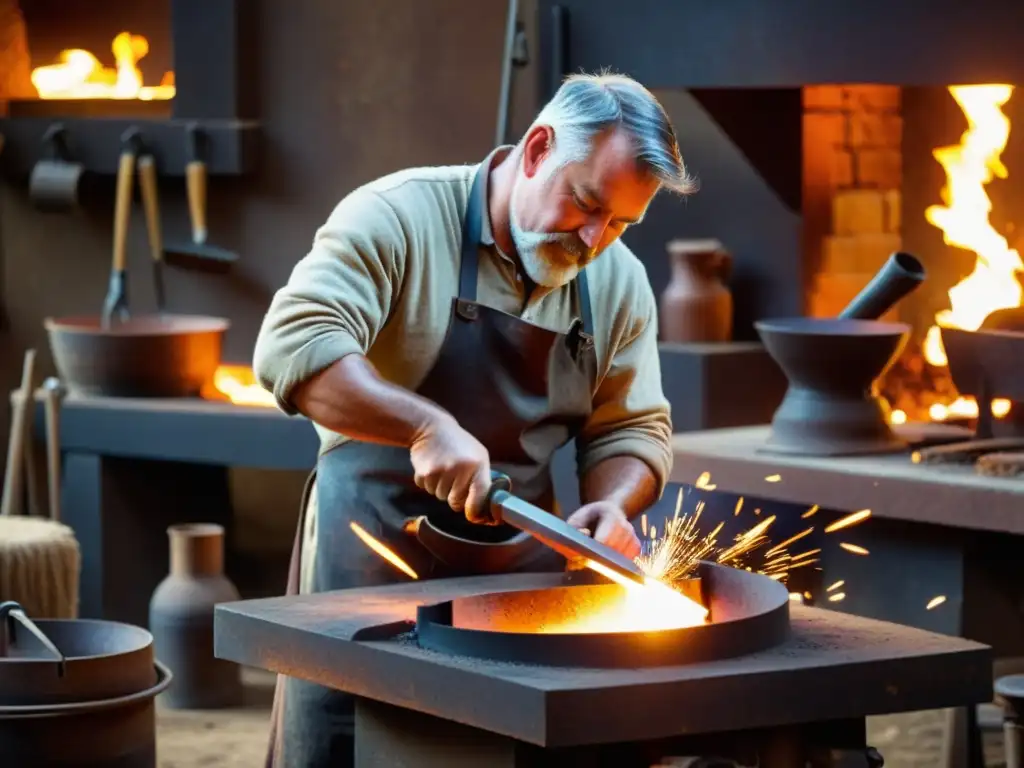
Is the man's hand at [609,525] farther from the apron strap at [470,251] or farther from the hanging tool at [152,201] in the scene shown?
the hanging tool at [152,201]

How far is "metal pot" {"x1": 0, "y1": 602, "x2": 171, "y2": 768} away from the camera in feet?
Answer: 14.4

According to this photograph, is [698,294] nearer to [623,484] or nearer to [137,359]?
[137,359]

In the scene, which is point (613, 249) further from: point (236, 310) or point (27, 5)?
point (27, 5)

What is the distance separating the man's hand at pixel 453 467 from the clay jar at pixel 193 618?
10.2ft

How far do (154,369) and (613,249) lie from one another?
340 centimetres

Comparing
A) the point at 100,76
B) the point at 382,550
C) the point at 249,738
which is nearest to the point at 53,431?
the point at 249,738

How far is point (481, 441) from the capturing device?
3.70 meters

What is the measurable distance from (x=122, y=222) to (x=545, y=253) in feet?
13.2

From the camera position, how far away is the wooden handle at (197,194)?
7176 millimetres

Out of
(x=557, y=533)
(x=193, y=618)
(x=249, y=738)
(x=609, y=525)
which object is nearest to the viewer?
(x=557, y=533)

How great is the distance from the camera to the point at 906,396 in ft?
21.7

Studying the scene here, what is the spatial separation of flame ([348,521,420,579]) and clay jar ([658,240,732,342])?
2894mm

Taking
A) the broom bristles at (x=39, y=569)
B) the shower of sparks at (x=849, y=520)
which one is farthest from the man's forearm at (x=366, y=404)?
the broom bristles at (x=39, y=569)

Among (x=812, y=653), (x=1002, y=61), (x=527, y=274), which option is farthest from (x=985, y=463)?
(x=812, y=653)
